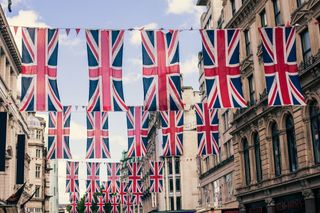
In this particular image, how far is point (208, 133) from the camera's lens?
38.2 metres

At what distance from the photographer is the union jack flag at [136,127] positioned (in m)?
39.3

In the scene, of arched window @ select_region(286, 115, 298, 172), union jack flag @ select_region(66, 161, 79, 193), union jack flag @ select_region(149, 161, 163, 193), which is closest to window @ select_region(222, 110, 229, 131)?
union jack flag @ select_region(149, 161, 163, 193)

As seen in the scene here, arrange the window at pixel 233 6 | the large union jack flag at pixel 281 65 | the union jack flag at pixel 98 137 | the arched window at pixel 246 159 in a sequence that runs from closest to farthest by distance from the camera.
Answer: the large union jack flag at pixel 281 65 < the union jack flag at pixel 98 137 < the arched window at pixel 246 159 < the window at pixel 233 6

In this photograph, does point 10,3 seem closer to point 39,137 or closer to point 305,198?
point 305,198

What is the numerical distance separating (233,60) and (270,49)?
2.18 metres

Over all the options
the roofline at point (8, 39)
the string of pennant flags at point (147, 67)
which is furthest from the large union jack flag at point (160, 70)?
the roofline at point (8, 39)

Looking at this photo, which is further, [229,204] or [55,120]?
[229,204]

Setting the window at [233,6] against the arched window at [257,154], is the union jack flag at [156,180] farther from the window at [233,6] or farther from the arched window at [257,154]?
the window at [233,6]

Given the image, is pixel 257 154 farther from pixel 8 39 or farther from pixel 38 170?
pixel 38 170

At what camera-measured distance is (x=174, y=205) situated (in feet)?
278

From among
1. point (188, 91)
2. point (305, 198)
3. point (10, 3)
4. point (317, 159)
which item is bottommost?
point (305, 198)

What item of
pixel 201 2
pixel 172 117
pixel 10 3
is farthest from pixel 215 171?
pixel 10 3

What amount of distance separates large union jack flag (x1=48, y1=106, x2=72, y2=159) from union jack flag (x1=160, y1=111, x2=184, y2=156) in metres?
7.72

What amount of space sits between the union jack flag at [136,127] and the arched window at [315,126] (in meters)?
14.8
